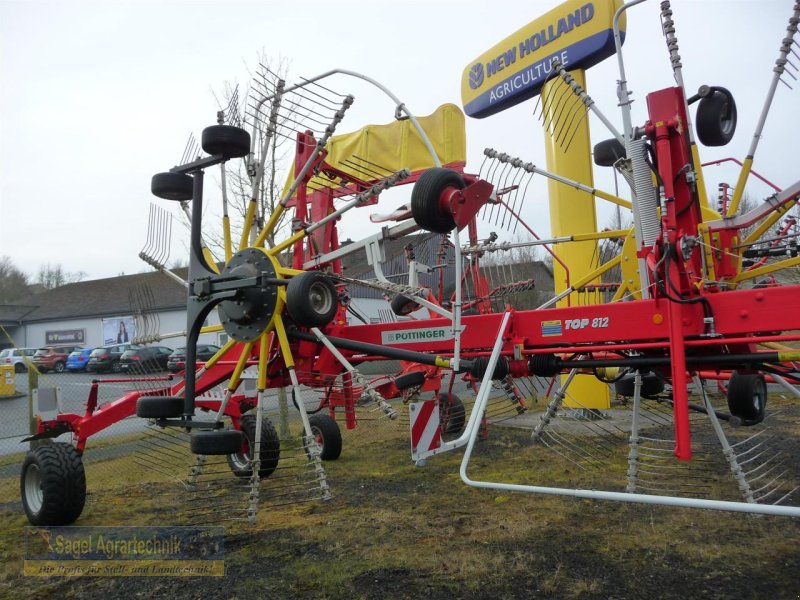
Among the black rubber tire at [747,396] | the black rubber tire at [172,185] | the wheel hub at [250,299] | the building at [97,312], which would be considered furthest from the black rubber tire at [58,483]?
the building at [97,312]

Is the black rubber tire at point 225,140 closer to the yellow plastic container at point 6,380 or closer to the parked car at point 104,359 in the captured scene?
the yellow plastic container at point 6,380

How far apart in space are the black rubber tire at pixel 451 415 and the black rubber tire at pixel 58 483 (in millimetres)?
4205

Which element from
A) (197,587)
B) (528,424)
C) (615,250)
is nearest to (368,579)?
(197,587)

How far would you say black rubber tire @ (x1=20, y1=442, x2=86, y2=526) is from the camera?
4527 millimetres

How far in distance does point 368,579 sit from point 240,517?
5.40 feet

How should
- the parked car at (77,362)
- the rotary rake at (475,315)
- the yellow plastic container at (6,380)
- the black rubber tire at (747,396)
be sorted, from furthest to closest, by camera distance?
the parked car at (77,362)
the yellow plastic container at (6,380)
the black rubber tire at (747,396)
the rotary rake at (475,315)

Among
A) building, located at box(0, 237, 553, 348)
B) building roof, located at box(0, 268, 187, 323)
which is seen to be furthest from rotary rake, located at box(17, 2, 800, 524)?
building roof, located at box(0, 268, 187, 323)

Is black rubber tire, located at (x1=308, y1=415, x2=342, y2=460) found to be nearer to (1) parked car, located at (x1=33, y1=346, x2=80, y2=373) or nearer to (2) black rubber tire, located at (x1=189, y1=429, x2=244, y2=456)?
(2) black rubber tire, located at (x1=189, y1=429, x2=244, y2=456)

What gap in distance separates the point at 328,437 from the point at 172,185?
11.9 feet

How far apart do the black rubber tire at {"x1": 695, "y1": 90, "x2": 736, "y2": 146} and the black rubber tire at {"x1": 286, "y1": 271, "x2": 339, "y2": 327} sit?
2467 mm

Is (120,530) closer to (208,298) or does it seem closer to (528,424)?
(208,298)

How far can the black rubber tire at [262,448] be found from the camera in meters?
5.17

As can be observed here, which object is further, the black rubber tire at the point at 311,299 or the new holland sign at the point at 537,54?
the new holland sign at the point at 537,54

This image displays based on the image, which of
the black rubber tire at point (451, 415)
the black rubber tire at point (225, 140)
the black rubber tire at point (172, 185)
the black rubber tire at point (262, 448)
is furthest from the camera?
the black rubber tire at point (451, 415)
